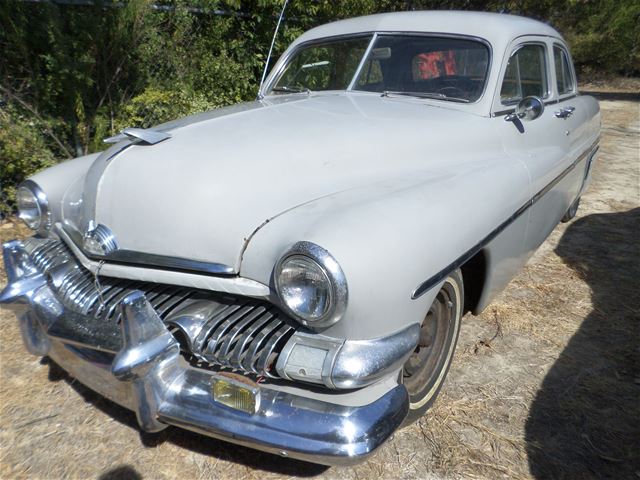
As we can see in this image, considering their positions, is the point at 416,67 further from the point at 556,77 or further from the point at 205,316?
→ the point at 205,316

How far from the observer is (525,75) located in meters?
3.24

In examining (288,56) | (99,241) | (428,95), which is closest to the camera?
(99,241)

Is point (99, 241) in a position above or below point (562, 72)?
above

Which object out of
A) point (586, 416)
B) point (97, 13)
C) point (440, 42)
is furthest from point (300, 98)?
point (97, 13)

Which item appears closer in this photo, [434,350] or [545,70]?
[434,350]

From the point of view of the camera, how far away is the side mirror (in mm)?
2789

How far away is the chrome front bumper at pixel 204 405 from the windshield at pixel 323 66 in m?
2.01

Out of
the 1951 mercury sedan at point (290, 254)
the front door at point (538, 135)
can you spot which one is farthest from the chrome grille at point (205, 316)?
the front door at point (538, 135)

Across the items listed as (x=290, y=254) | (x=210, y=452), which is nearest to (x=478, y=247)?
(x=290, y=254)

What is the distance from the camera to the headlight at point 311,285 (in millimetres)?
1552

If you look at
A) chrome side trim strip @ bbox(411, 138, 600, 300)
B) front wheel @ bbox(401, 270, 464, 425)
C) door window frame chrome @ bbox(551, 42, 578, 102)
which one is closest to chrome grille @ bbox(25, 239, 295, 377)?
chrome side trim strip @ bbox(411, 138, 600, 300)

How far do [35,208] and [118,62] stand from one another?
313 centimetres

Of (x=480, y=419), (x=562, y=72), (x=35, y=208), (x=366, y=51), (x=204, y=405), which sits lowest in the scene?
(x=480, y=419)

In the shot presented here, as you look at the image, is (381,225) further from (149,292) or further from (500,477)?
(500,477)
